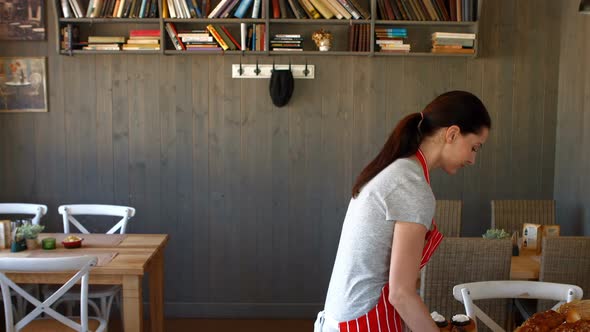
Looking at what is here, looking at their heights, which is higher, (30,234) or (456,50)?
(456,50)

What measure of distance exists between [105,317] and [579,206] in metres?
3.18

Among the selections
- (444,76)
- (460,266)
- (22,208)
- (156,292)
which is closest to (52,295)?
(156,292)

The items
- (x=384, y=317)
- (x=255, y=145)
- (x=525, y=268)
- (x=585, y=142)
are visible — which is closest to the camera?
(x=384, y=317)

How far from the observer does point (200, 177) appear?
14.5 feet

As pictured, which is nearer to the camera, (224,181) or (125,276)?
(125,276)

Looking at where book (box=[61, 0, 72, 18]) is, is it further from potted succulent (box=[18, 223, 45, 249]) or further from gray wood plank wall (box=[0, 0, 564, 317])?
potted succulent (box=[18, 223, 45, 249])

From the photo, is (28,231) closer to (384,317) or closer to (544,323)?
(384,317)

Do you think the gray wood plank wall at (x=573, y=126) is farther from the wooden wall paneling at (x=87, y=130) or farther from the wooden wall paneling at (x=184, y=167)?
the wooden wall paneling at (x=87, y=130)

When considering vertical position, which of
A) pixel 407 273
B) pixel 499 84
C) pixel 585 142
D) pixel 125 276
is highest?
pixel 499 84

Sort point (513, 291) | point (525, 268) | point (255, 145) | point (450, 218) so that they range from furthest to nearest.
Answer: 1. point (255, 145)
2. point (450, 218)
3. point (525, 268)
4. point (513, 291)

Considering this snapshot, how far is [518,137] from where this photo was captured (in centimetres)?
438

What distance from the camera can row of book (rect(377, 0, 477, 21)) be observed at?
4184 mm

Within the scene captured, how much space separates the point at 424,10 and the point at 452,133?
290 cm

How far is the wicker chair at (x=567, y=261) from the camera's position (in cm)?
282
